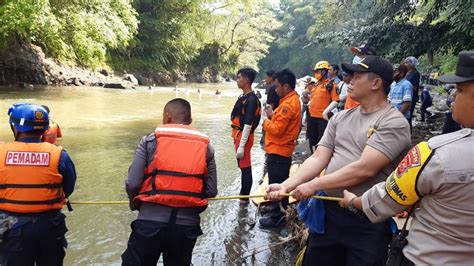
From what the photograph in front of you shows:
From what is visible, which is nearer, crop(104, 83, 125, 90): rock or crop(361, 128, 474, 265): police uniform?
crop(361, 128, 474, 265): police uniform

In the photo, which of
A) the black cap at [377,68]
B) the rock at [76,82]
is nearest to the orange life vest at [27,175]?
the black cap at [377,68]

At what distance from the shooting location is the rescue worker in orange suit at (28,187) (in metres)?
2.81

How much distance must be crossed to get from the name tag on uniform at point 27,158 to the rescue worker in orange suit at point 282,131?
9.15 feet

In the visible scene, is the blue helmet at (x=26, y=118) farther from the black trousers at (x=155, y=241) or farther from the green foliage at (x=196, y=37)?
the green foliage at (x=196, y=37)

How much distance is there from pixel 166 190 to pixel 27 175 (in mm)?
973

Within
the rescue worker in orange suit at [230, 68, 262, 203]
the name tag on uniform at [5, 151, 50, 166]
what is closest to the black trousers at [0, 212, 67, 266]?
the name tag on uniform at [5, 151, 50, 166]

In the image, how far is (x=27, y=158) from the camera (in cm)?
281

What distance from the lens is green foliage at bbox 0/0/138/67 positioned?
666 inches

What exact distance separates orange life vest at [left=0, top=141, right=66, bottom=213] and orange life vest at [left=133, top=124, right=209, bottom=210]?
638mm

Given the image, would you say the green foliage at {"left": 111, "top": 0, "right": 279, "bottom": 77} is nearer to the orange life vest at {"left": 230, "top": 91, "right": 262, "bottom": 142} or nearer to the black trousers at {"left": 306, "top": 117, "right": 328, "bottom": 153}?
the black trousers at {"left": 306, "top": 117, "right": 328, "bottom": 153}

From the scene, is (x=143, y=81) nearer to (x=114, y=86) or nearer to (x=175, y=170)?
(x=114, y=86)

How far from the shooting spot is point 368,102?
8.55 feet

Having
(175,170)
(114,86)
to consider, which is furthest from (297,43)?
(175,170)

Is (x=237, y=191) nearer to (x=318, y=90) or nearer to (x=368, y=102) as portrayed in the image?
(x=318, y=90)
